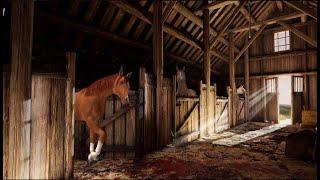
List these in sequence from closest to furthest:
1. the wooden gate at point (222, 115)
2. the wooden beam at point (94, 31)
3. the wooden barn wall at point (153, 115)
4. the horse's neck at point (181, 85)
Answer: the wooden barn wall at point (153, 115), the wooden beam at point (94, 31), the horse's neck at point (181, 85), the wooden gate at point (222, 115)

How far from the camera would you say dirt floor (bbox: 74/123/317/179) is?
435cm

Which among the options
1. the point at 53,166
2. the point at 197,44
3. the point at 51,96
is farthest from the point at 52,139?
the point at 197,44

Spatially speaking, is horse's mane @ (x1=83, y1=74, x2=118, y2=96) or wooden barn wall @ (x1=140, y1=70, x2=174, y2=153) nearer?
horse's mane @ (x1=83, y1=74, x2=118, y2=96)

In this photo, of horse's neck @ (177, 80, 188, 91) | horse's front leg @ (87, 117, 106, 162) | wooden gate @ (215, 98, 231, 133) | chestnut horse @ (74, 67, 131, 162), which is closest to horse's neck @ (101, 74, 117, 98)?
chestnut horse @ (74, 67, 131, 162)

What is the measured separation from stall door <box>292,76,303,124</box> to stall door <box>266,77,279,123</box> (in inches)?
41.7

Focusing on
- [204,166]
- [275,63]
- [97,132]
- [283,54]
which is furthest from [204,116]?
[283,54]

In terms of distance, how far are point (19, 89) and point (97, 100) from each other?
208 cm

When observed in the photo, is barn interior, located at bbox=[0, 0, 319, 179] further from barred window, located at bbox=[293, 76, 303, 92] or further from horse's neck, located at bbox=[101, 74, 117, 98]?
horse's neck, located at bbox=[101, 74, 117, 98]

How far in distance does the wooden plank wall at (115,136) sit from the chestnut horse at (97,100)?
0.39m

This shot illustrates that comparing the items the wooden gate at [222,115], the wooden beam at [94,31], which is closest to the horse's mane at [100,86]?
the wooden beam at [94,31]

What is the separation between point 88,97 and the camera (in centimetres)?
514

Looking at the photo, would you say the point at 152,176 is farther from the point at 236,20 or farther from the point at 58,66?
the point at 236,20

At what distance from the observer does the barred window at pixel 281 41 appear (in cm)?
1417

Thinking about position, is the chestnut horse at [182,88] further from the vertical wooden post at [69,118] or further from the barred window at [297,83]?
the barred window at [297,83]
